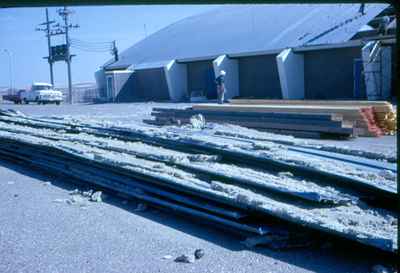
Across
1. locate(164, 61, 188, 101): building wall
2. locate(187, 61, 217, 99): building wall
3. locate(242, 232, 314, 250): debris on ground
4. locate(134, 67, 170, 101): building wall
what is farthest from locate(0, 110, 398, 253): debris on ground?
locate(134, 67, 170, 101): building wall

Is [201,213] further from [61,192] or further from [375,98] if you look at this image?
[375,98]

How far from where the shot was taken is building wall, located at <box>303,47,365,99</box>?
28.8m

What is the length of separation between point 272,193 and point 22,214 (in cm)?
334

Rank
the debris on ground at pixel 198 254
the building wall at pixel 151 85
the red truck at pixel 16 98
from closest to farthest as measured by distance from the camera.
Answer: the debris on ground at pixel 198 254 → the building wall at pixel 151 85 → the red truck at pixel 16 98

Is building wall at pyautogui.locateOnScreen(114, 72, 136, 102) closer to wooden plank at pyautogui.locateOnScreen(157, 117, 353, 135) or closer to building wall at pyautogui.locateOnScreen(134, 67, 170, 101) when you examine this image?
building wall at pyautogui.locateOnScreen(134, 67, 170, 101)

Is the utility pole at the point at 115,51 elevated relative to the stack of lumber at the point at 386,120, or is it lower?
elevated

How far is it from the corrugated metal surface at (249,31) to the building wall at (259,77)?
2.59ft

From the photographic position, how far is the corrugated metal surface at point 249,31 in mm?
30938

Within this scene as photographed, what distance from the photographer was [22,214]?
6.88 meters

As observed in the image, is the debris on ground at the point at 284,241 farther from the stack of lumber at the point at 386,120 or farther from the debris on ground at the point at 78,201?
the stack of lumber at the point at 386,120

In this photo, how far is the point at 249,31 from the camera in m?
39.7

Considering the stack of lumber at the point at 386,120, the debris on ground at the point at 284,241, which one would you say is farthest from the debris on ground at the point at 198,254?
the stack of lumber at the point at 386,120

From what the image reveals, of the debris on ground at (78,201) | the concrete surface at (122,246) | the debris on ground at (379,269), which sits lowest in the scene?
the concrete surface at (122,246)

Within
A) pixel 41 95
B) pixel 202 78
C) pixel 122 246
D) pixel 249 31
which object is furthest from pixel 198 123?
pixel 41 95
